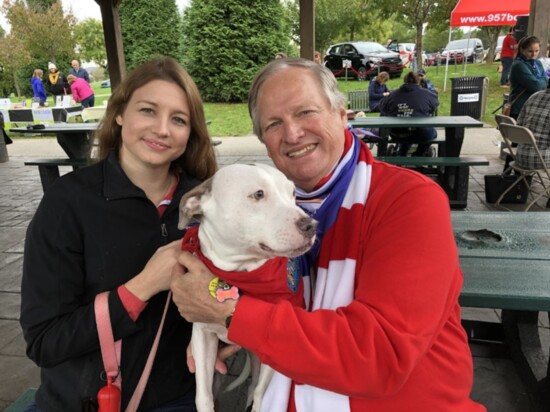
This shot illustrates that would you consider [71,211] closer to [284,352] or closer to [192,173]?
[192,173]

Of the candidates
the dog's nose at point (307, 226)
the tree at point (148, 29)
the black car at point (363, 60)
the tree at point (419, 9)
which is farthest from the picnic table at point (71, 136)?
the tree at point (419, 9)

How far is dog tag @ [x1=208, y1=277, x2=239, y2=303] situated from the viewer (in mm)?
1393

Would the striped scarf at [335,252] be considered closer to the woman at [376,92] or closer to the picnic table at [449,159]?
the picnic table at [449,159]

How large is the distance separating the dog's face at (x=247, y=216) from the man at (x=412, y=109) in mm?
5922

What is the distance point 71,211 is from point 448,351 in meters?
1.34

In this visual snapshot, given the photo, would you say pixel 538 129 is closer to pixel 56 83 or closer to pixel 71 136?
pixel 71 136

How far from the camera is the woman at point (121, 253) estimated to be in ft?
5.19

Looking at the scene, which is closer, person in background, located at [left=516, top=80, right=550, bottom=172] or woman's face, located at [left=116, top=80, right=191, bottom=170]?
woman's face, located at [left=116, top=80, right=191, bottom=170]

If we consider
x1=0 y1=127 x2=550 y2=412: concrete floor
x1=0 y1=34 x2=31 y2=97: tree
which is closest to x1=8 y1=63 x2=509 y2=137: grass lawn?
x1=0 y1=127 x2=550 y2=412: concrete floor

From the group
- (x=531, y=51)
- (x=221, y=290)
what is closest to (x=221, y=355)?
(x=221, y=290)

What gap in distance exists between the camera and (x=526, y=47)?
6953 millimetres

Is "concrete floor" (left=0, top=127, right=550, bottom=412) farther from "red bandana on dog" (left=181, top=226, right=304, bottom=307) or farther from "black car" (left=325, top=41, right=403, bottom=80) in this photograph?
"black car" (left=325, top=41, right=403, bottom=80)

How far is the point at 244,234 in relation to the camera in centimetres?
154

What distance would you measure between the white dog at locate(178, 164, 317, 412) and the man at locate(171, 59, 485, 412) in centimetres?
10
